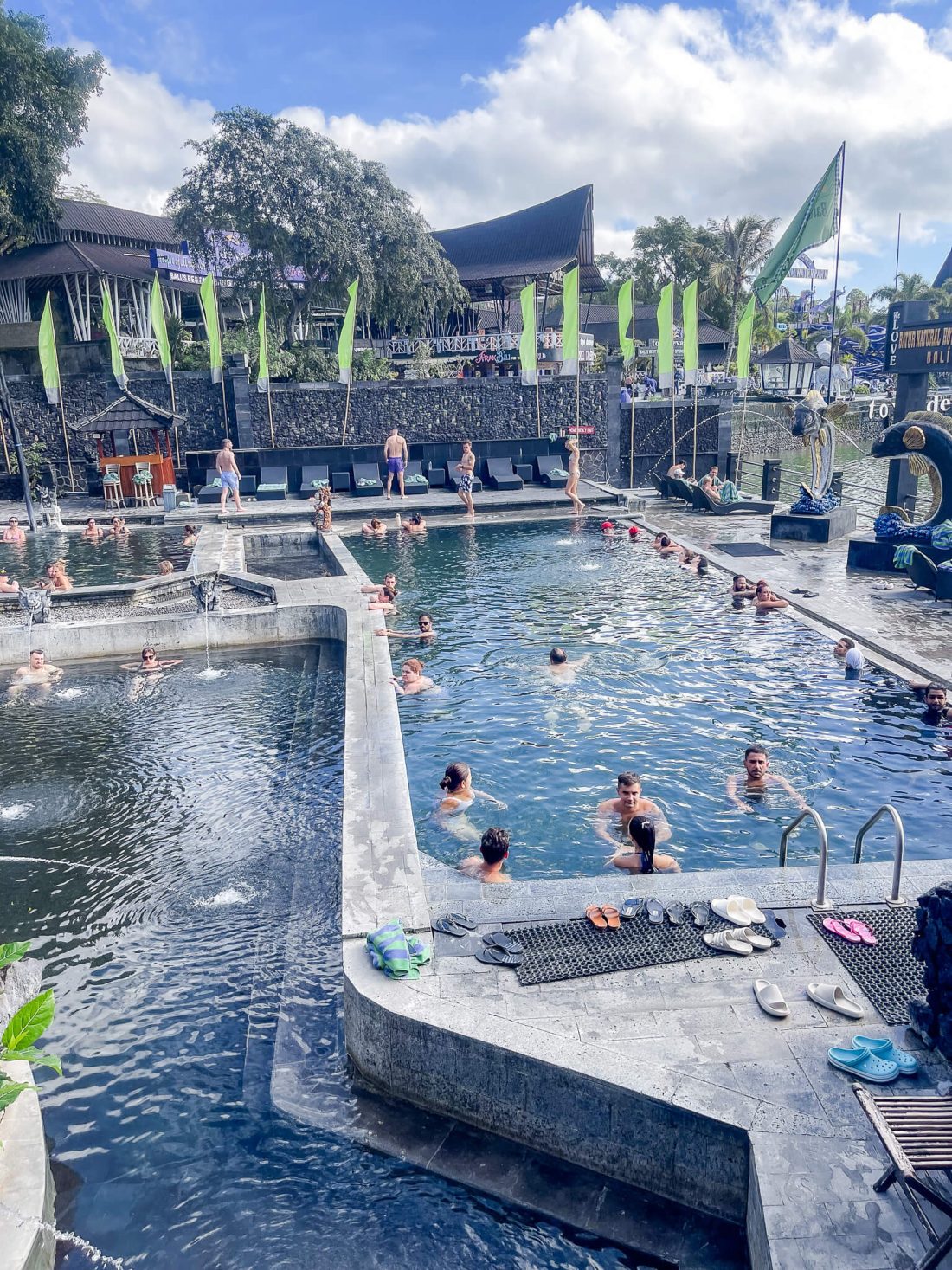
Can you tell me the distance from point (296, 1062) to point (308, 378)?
2943 cm

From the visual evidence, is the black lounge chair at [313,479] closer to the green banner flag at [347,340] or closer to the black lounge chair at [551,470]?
the green banner flag at [347,340]

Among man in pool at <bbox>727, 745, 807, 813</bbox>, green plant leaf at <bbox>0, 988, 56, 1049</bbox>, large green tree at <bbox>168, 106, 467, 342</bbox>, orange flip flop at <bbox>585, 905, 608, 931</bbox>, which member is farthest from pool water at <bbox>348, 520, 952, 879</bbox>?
large green tree at <bbox>168, 106, 467, 342</bbox>

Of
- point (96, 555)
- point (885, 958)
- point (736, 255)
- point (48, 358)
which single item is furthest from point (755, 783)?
point (736, 255)

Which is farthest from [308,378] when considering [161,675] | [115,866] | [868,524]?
[115,866]

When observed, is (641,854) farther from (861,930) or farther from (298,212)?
(298,212)

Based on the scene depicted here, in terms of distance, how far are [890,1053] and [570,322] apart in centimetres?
2626

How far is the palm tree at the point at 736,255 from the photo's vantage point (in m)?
55.3

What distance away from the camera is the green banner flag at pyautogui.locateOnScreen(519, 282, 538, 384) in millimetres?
27703

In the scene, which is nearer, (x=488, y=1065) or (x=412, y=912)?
(x=488, y=1065)

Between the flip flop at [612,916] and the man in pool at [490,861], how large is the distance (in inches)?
43.0

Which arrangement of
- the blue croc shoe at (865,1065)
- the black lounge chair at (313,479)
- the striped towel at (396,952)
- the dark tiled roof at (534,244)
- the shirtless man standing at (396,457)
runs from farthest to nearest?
1. the dark tiled roof at (534,244)
2. the black lounge chair at (313,479)
3. the shirtless man standing at (396,457)
4. the striped towel at (396,952)
5. the blue croc shoe at (865,1065)

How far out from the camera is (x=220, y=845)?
841 cm

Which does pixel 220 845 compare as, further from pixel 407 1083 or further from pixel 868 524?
→ pixel 868 524

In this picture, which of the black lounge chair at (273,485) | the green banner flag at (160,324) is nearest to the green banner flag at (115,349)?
the green banner flag at (160,324)
